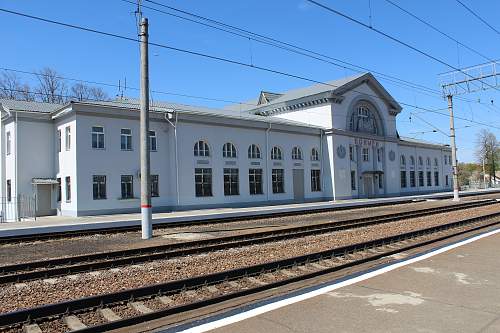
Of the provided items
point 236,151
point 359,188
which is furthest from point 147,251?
point 359,188

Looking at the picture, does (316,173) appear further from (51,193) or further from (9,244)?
(9,244)

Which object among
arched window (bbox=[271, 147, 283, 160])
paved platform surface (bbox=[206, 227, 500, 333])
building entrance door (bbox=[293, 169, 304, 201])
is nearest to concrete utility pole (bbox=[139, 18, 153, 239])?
paved platform surface (bbox=[206, 227, 500, 333])

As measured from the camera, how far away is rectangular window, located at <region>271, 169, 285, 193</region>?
3797 cm

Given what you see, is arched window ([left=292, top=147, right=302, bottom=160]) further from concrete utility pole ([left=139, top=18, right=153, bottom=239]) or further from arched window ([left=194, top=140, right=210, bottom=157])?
concrete utility pole ([left=139, top=18, right=153, bottom=239])

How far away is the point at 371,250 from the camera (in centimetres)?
1209

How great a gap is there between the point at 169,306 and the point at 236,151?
2866cm

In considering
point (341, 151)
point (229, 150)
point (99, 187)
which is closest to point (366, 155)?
point (341, 151)

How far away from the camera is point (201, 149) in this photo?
33031 millimetres

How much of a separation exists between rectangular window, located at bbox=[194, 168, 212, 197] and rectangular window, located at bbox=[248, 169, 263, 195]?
13.1ft

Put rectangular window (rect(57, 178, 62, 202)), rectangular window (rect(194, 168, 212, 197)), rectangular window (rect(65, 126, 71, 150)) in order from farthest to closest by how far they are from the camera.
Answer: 1. rectangular window (rect(194, 168, 212, 197))
2. rectangular window (rect(57, 178, 62, 202))
3. rectangular window (rect(65, 126, 71, 150))

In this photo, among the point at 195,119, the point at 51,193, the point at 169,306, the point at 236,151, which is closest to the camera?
the point at 169,306

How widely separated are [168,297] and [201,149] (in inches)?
1027

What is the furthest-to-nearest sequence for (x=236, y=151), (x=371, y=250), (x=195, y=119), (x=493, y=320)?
(x=236, y=151) < (x=195, y=119) < (x=371, y=250) < (x=493, y=320)

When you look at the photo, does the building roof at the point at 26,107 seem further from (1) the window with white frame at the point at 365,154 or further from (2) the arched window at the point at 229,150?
(1) the window with white frame at the point at 365,154
